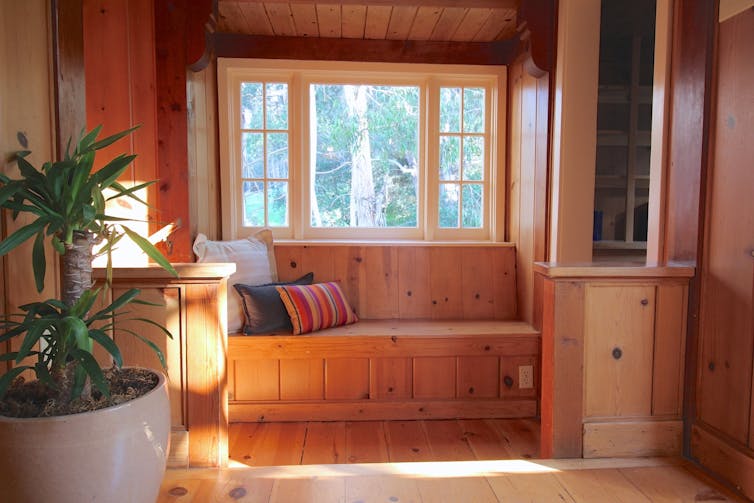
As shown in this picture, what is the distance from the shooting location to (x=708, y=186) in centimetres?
169

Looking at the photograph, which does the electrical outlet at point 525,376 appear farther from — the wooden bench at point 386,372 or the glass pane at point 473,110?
the glass pane at point 473,110

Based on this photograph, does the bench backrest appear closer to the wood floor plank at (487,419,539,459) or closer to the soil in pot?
the wood floor plank at (487,419,539,459)

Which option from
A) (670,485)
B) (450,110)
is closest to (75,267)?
(670,485)

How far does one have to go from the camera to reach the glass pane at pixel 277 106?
3.18 metres

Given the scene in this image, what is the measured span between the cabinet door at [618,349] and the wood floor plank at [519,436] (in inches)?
28.1

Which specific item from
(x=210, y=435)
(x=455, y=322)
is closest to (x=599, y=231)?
(x=455, y=322)

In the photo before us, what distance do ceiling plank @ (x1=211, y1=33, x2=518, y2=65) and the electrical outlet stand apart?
192 centimetres

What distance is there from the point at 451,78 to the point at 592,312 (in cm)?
205

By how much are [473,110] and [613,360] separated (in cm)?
205

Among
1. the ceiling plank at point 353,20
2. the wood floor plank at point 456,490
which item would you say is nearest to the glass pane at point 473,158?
the ceiling plank at point 353,20

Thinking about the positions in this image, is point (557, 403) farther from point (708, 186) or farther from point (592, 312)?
point (708, 186)

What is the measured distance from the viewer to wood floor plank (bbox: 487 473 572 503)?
1.46m

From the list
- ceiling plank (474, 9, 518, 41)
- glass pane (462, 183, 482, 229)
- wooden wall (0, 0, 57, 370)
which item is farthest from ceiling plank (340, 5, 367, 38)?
wooden wall (0, 0, 57, 370)

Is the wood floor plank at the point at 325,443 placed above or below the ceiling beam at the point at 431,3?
below
